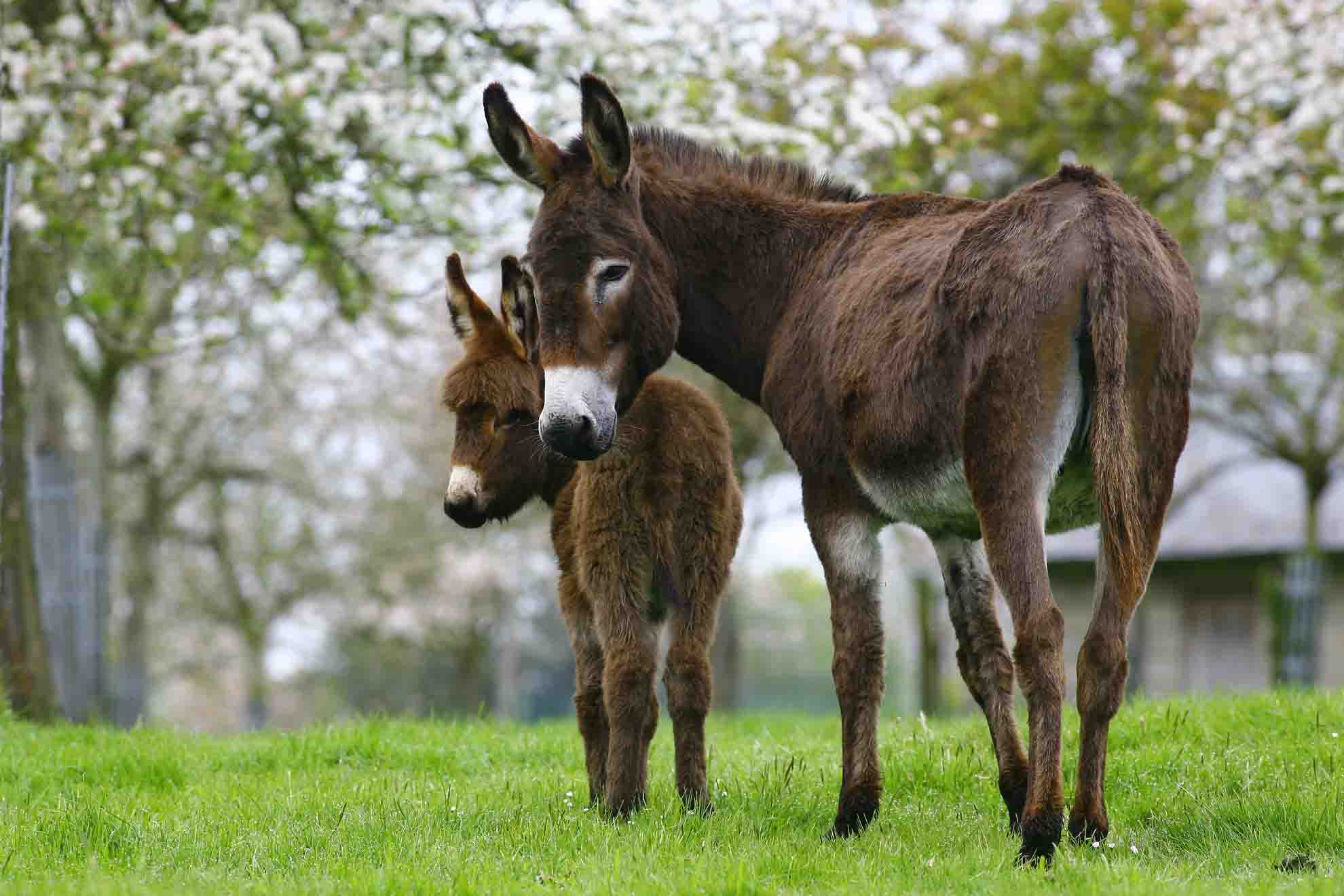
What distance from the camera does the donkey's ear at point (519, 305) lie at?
19.7 feet

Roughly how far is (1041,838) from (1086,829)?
0.26 metres

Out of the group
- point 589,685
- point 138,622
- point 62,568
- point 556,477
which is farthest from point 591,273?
point 138,622

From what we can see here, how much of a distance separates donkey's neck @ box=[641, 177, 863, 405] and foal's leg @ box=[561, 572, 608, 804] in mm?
1149

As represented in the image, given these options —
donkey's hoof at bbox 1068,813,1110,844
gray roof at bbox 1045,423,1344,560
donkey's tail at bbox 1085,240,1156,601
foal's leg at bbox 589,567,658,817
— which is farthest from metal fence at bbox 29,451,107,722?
gray roof at bbox 1045,423,1344,560

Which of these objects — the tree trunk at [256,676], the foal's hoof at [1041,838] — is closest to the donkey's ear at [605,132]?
the foal's hoof at [1041,838]

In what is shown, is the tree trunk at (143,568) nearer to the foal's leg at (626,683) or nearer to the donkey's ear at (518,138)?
the foal's leg at (626,683)

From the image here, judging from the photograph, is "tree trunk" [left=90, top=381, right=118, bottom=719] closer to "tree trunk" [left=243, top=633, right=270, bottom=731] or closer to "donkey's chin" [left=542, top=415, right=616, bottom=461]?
"donkey's chin" [left=542, top=415, right=616, bottom=461]

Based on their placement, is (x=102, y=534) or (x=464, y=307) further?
(x=102, y=534)

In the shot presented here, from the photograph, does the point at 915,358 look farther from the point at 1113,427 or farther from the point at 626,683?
the point at 626,683

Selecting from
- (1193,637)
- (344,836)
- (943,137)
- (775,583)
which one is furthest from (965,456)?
(775,583)

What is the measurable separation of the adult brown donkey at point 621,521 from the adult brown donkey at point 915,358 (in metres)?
0.35

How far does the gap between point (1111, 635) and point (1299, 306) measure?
20973 mm

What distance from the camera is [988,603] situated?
5574mm

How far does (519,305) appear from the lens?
6.20m
